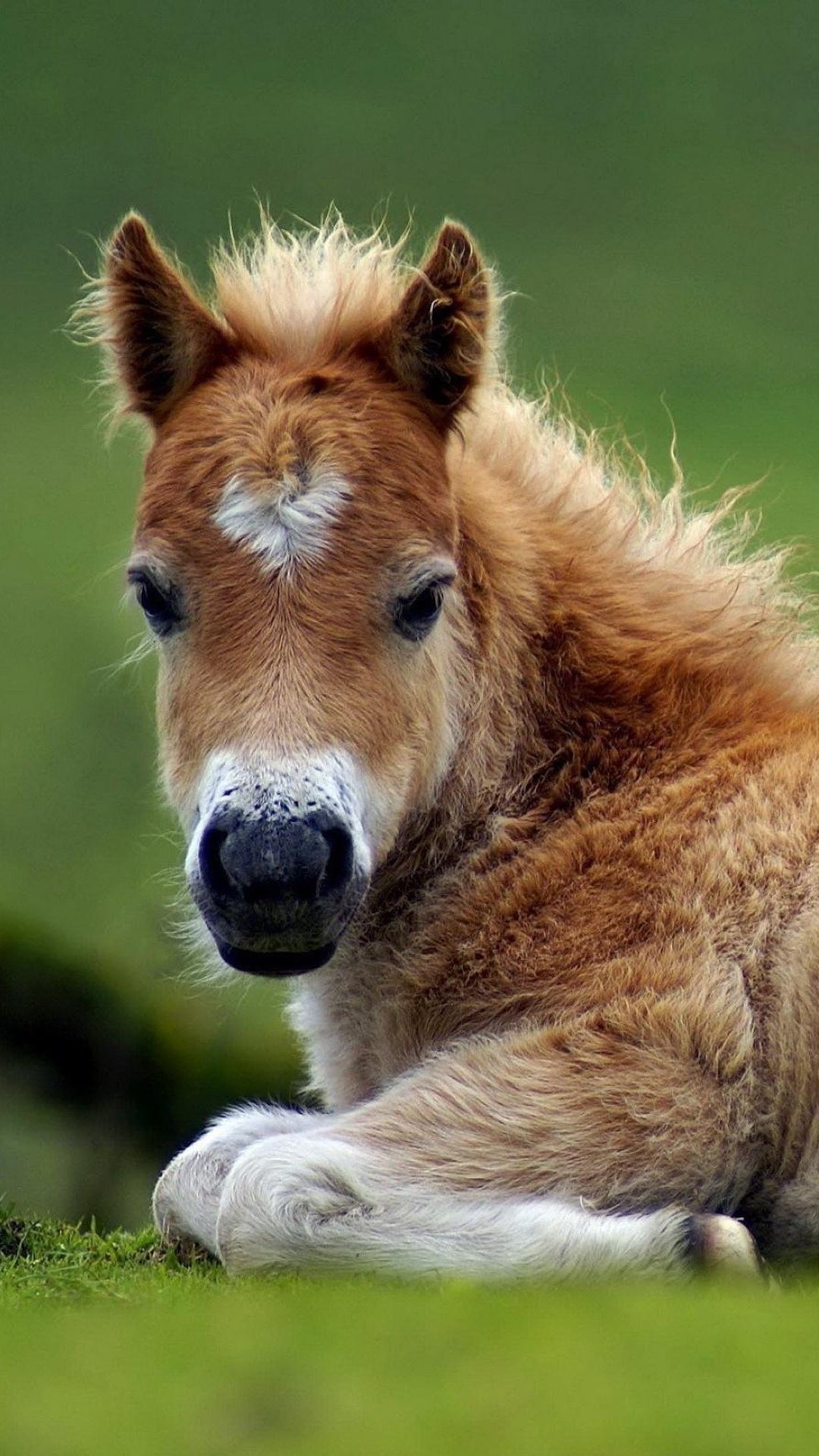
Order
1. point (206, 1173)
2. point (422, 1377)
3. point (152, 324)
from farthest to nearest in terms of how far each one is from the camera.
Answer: point (152, 324) → point (206, 1173) → point (422, 1377)

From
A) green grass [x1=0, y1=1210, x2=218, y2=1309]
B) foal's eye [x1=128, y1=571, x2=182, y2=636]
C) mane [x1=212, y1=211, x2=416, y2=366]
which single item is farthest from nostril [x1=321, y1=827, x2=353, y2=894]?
mane [x1=212, y1=211, x2=416, y2=366]

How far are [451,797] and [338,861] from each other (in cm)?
97

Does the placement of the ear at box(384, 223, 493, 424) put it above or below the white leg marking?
above

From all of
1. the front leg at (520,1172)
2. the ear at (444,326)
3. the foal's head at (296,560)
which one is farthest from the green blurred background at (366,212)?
the front leg at (520,1172)

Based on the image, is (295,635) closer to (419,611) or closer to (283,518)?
(283,518)

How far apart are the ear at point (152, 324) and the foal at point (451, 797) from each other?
0.03ft

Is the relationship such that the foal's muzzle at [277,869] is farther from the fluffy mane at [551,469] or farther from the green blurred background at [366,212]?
the green blurred background at [366,212]

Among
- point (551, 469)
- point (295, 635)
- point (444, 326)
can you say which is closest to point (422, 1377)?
point (295, 635)

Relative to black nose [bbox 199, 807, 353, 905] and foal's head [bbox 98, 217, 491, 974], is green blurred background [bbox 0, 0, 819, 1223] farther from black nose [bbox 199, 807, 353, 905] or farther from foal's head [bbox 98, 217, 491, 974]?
black nose [bbox 199, 807, 353, 905]

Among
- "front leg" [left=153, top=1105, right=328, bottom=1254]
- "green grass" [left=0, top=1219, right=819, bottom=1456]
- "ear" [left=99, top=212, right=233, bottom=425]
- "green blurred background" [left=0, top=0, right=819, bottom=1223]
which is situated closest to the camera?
"green grass" [left=0, top=1219, right=819, bottom=1456]

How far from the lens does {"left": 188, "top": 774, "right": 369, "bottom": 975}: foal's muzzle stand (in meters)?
4.73

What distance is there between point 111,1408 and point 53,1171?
776 centimetres

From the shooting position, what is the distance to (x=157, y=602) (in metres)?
5.48

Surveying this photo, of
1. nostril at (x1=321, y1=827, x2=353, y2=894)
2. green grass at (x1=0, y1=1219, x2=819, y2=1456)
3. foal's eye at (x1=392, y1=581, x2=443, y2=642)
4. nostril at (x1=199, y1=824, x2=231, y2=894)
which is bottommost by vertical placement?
green grass at (x1=0, y1=1219, x2=819, y2=1456)
